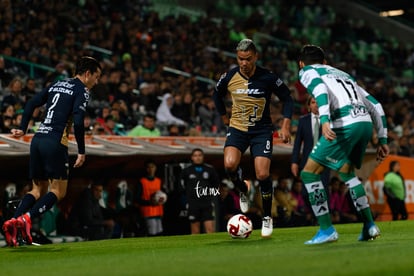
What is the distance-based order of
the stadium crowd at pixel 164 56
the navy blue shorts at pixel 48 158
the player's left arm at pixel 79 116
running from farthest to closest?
1. the stadium crowd at pixel 164 56
2. the navy blue shorts at pixel 48 158
3. the player's left arm at pixel 79 116

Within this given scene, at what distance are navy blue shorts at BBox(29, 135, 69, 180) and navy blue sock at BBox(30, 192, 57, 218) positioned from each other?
25cm

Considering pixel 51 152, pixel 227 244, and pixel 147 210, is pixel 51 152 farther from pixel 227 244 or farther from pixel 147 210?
pixel 147 210

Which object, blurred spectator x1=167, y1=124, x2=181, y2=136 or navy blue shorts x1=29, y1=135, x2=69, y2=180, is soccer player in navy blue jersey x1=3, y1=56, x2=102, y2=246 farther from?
blurred spectator x1=167, y1=124, x2=181, y2=136

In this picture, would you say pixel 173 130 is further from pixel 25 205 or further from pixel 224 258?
pixel 224 258

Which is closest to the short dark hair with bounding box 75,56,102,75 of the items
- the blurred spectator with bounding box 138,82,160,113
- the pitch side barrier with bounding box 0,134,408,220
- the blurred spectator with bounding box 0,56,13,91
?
the pitch side barrier with bounding box 0,134,408,220

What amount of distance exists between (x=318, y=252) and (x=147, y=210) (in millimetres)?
9408

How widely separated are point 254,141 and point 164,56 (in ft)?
48.2

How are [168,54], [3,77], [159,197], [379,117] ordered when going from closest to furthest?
[379,117] < [159,197] < [3,77] < [168,54]

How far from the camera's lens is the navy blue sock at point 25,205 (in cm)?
1078

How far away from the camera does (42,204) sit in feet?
35.2

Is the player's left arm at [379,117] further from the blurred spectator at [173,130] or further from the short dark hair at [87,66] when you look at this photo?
the blurred spectator at [173,130]

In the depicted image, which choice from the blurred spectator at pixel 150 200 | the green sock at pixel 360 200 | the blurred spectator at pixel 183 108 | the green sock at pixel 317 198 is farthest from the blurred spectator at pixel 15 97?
the green sock at pixel 360 200

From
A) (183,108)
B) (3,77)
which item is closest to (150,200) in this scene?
(3,77)

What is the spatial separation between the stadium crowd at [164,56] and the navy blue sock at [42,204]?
220 inches
